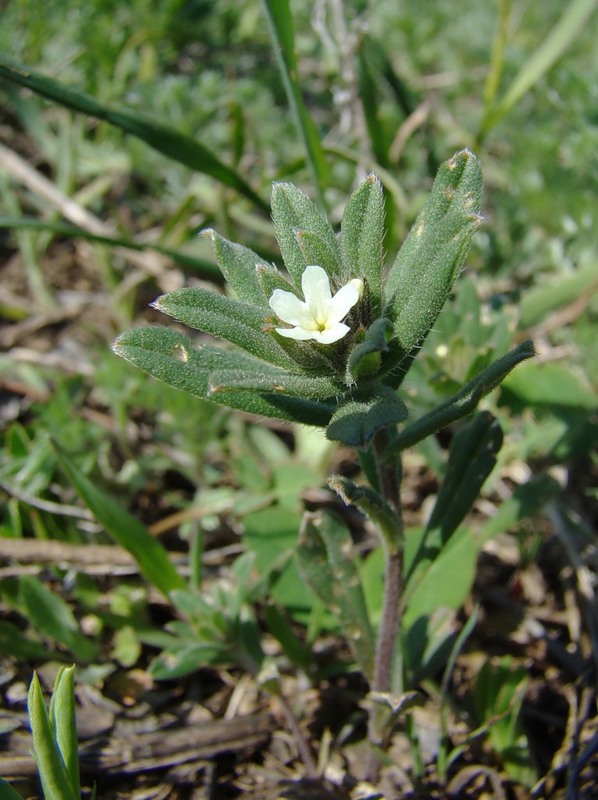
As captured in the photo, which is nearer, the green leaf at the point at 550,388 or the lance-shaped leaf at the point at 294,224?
the lance-shaped leaf at the point at 294,224

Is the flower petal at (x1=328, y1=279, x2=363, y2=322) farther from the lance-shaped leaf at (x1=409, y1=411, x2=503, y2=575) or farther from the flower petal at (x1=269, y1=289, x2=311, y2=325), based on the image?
the lance-shaped leaf at (x1=409, y1=411, x2=503, y2=575)

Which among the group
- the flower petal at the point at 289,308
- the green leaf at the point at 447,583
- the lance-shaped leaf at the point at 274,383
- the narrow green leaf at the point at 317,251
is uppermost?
the narrow green leaf at the point at 317,251

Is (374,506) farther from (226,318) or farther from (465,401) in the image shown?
(226,318)

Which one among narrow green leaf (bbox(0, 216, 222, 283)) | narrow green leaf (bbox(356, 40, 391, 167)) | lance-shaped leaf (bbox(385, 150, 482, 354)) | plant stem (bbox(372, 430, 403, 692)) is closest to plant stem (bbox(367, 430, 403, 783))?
Answer: plant stem (bbox(372, 430, 403, 692))

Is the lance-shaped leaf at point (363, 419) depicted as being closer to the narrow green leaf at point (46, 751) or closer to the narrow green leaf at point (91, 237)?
the narrow green leaf at point (46, 751)

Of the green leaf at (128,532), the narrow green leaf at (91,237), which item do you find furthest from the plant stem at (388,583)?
the narrow green leaf at (91,237)

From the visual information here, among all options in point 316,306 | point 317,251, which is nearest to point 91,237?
point 317,251

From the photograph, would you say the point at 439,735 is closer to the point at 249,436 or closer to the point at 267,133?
the point at 249,436

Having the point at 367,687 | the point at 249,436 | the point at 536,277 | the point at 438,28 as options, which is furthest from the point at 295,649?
the point at 438,28
